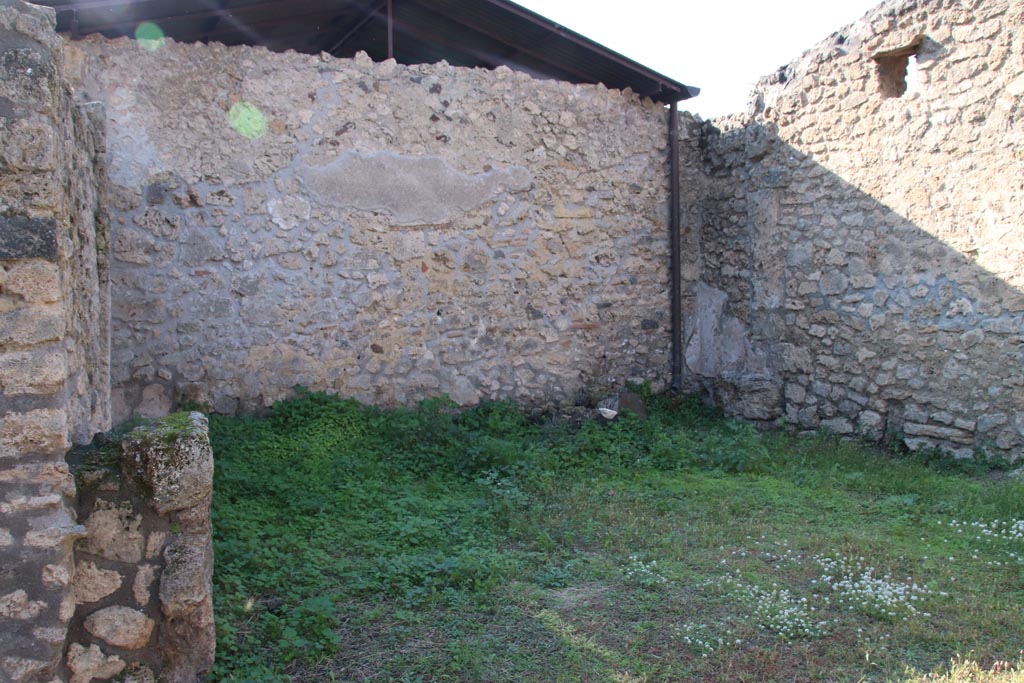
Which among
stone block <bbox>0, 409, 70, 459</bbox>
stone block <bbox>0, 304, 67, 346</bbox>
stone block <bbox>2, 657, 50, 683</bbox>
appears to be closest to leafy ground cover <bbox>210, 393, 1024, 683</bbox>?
stone block <bbox>2, 657, 50, 683</bbox>

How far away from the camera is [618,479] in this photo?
6.00 m

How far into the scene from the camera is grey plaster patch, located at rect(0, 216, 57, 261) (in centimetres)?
254

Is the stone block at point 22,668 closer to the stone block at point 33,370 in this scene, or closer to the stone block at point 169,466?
the stone block at point 169,466

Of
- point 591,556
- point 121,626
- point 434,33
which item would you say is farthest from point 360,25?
point 121,626

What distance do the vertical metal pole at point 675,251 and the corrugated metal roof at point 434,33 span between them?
36 cm

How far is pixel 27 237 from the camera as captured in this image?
2568 mm

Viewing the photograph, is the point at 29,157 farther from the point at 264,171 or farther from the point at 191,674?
the point at 264,171

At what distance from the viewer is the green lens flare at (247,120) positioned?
6285 mm

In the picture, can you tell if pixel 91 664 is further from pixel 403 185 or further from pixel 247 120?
pixel 403 185

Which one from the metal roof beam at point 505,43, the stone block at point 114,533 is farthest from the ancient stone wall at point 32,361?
the metal roof beam at point 505,43

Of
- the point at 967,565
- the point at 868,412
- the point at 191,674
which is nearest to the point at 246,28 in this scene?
the point at 191,674

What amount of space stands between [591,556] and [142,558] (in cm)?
248

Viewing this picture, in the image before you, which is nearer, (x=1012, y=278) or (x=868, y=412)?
(x=1012, y=278)

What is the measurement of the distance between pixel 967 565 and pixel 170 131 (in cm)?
611
